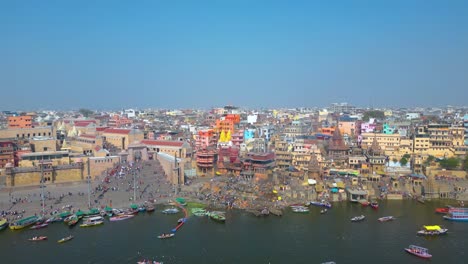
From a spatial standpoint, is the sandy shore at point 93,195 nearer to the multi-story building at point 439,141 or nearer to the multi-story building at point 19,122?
the multi-story building at point 439,141

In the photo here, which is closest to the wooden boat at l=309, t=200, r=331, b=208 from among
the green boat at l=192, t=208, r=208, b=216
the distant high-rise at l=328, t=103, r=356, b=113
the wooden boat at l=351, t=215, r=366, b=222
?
the wooden boat at l=351, t=215, r=366, b=222

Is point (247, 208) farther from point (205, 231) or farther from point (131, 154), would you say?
point (131, 154)

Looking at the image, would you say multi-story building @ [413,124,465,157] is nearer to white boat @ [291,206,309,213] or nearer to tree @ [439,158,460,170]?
tree @ [439,158,460,170]

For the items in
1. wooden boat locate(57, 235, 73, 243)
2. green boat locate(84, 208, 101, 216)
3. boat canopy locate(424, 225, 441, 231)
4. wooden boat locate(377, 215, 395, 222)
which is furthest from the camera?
green boat locate(84, 208, 101, 216)

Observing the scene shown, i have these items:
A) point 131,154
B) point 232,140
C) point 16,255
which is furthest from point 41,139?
point 16,255

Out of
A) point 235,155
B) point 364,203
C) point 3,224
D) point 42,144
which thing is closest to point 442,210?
point 364,203

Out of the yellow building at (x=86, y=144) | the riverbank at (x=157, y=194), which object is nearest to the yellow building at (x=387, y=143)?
the riverbank at (x=157, y=194)
